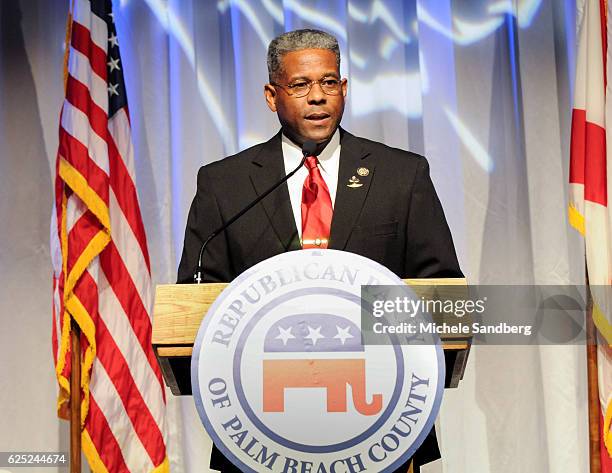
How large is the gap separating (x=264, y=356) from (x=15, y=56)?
305cm

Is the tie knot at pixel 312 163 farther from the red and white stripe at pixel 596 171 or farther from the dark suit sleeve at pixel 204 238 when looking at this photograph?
the red and white stripe at pixel 596 171

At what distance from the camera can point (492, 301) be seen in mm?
3871

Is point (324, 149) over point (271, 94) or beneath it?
beneath

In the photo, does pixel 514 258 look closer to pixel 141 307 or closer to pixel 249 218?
pixel 141 307

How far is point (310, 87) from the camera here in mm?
2391

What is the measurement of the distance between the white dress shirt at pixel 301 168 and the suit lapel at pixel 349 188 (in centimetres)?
3

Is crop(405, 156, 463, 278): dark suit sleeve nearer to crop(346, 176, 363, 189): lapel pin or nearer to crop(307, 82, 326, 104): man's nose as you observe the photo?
crop(346, 176, 363, 189): lapel pin

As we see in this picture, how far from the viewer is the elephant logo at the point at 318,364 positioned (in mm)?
1577

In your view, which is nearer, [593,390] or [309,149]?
[309,149]

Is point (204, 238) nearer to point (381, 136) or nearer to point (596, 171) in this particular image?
point (596, 171)

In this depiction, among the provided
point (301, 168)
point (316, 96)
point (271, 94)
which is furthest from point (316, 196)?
point (271, 94)

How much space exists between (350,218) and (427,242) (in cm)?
22

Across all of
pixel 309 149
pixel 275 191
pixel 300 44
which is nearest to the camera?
pixel 309 149

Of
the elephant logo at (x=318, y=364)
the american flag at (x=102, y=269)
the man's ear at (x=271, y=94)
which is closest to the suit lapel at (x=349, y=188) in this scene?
the man's ear at (x=271, y=94)
